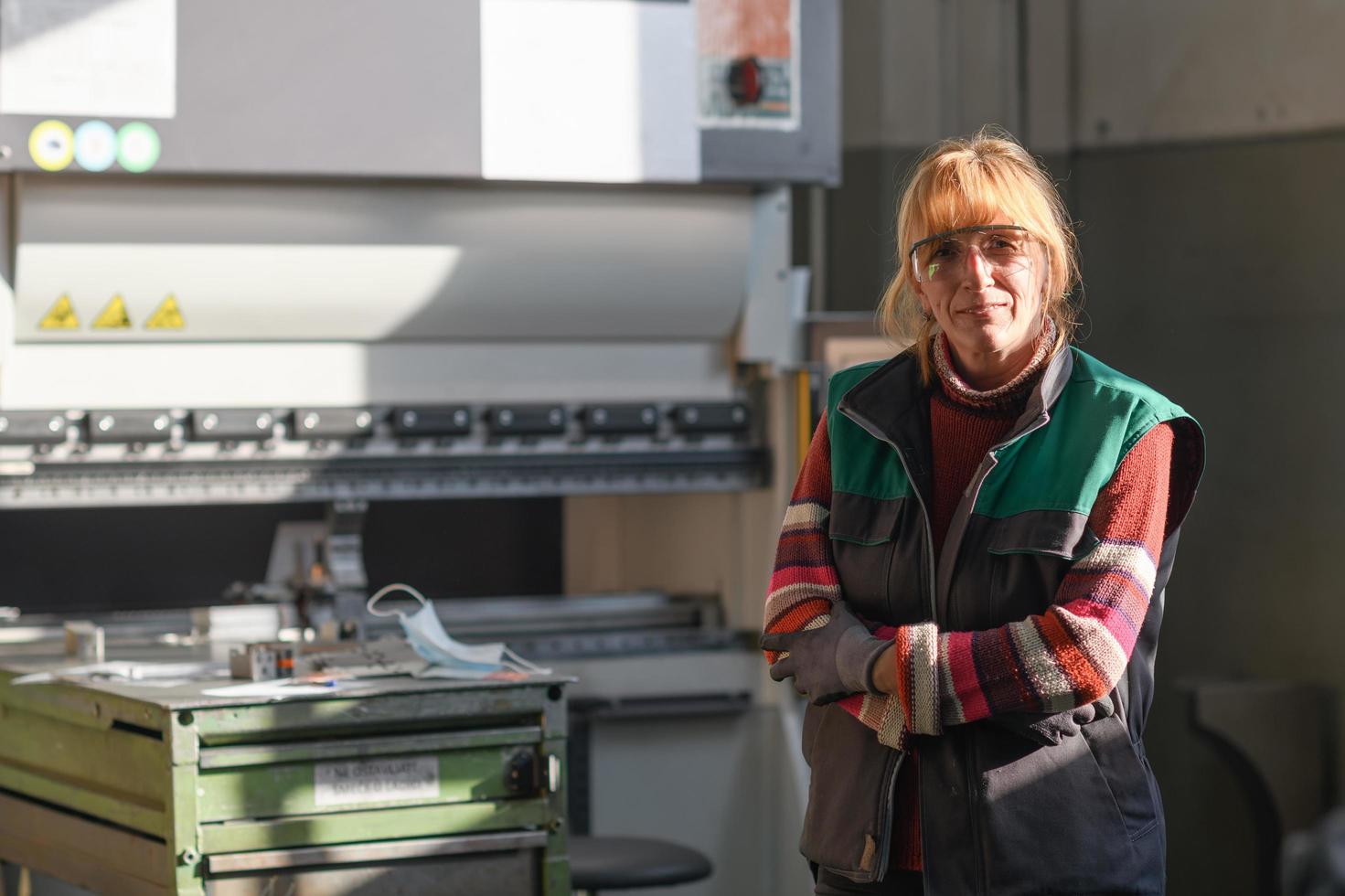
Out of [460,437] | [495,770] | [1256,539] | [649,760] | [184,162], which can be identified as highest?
[184,162]

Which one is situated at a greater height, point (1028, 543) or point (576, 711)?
point (1028, 543)

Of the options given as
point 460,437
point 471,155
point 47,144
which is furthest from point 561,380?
point 47,144

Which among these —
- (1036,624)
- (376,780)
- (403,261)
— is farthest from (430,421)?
(1036,624)

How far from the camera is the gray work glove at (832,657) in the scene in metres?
1.31

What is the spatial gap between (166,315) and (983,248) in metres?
1.68

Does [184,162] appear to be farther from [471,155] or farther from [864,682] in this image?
[864,682]

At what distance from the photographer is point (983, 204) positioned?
1.35m

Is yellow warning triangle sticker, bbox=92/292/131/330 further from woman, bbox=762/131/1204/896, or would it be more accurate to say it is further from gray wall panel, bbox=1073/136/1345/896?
gray wall panel, bbox=1073/136/1345/896

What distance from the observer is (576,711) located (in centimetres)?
274

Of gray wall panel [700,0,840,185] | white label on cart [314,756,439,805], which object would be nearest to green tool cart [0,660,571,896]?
white label on cart [314,756,439,805]

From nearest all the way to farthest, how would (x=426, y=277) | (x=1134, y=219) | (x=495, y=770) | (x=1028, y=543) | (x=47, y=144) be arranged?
1. (x=1028, y=543)
2. (x=495, y=770)
3. (x=47, y=144)
4. (x=426, y=277)
5. (x=1134, y=219)

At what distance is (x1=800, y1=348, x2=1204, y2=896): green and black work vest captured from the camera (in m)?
1.27

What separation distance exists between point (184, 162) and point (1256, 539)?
1982 millimetres

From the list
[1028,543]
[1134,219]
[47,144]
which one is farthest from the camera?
[1134,219]
